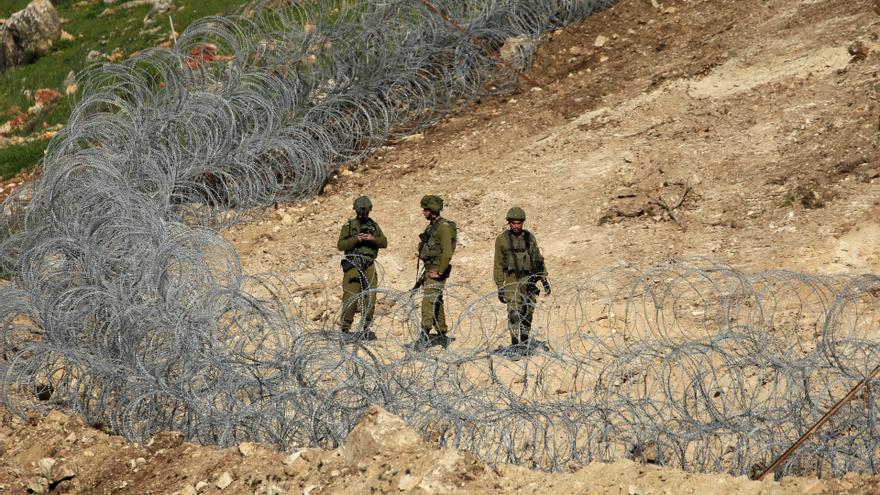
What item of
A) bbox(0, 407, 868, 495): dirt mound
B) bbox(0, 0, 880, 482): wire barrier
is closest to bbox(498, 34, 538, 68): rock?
bbox(0, 0, 880, 482): wire barrier

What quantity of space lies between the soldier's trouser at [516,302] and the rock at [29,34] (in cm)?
2074

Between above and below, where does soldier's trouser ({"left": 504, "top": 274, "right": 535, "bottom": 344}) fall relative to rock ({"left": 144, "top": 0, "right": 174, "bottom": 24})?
below

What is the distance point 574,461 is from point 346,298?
146 inches

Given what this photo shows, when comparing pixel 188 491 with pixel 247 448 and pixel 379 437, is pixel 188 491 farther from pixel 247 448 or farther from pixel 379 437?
pixel 379 437

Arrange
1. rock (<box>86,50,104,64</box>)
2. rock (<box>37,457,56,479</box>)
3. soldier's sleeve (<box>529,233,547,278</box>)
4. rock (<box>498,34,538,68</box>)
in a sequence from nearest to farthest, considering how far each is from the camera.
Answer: rock (<box>37,457,56,479</box>) → soldier's sleeve (<box>529,233,547,278</box>) → rock (<box>498,34,538,68</box>) → rock (<box>86,50,104,64</box>)

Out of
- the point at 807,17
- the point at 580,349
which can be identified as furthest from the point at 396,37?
the point at 580,349

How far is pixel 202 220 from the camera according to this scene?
16.0 metres

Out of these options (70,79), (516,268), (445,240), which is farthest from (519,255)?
(70,79)

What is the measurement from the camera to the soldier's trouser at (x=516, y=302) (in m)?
11.8

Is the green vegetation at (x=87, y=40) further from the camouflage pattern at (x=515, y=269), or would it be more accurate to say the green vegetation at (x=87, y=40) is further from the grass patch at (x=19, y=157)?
the camouflage pattern at (x=515, y=269)

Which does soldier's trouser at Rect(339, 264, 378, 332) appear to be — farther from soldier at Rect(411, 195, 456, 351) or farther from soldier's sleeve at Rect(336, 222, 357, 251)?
soldier at Rect(411, 195, 456, 351)

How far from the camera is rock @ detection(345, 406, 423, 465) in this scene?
9.48 metres

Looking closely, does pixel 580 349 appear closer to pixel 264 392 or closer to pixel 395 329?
pixel 395 329

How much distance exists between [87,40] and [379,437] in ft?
76.3
